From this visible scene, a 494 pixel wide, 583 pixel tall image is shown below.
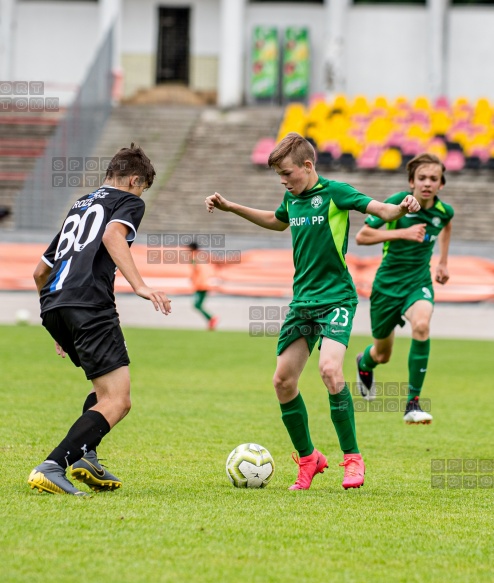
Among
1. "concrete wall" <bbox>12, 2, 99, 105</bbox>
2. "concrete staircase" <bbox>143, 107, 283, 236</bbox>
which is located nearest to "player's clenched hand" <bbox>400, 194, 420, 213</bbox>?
"concrete staircase" <bbox>143, 107, 283, 236</bbox>

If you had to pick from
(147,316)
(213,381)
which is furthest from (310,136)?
(213,381)

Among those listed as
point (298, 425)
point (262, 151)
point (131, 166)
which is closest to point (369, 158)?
point (262, 151)

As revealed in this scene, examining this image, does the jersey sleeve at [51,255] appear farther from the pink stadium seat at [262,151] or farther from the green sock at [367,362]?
the pink stadium seat at [262,151]

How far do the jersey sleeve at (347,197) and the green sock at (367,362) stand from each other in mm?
3705

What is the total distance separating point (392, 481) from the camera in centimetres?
639

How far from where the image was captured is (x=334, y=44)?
35.9 meters

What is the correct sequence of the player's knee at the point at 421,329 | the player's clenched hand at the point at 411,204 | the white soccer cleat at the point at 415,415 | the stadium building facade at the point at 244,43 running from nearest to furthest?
the player's clenched hand at the point at 411,204, the white soccer cleat at the point at 415,415, the player's knee at the point at 421,329, the stadium building facade at the point at 244,43

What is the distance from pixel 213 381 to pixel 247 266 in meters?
10.3

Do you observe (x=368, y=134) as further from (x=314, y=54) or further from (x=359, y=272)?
(x=359, y=272)

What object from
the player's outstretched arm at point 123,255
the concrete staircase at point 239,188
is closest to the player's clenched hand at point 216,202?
the player's outstretched arm at point 123,255

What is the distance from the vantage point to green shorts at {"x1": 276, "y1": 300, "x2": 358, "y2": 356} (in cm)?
627

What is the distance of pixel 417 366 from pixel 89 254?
423 centimetres

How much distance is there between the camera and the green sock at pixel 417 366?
9.12 metres

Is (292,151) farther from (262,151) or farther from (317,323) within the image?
(262,151)
